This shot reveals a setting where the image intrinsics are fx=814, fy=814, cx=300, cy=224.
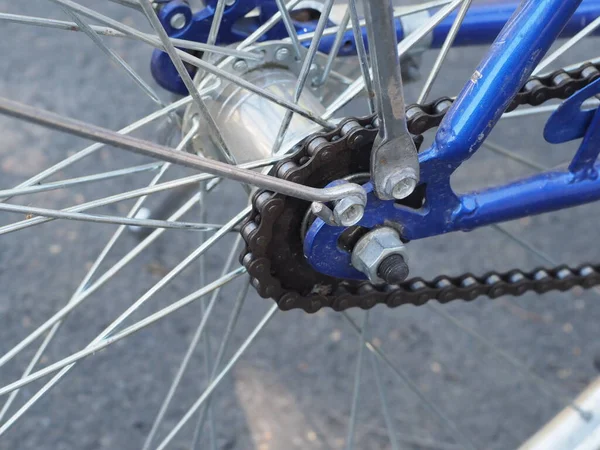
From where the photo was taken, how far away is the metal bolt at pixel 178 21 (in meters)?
0.77

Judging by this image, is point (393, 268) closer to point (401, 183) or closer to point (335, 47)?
point (401, 183)

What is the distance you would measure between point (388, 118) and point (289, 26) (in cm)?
19

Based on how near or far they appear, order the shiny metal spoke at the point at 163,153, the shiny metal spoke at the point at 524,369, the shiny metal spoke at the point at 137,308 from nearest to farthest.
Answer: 1. the shiny metal spoke at the point at 163,153
2. the shiny metal spoke at the point at 137,308
3. the shiny metal spoke at the point at 524,369

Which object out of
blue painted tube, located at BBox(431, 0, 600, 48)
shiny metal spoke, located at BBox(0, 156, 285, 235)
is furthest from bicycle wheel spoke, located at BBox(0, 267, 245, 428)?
blue painted tube, located at BBox(431, 0, 600, 48)

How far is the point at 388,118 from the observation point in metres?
0.59

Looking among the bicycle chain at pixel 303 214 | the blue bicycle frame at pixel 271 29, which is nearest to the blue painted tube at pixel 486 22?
the blue bicycle frame at pixel 271 29

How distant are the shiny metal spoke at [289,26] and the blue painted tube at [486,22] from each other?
0.17 metres

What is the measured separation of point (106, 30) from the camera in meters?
0.72

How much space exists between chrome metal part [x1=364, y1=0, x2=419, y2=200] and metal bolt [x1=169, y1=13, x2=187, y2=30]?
0.27 metres

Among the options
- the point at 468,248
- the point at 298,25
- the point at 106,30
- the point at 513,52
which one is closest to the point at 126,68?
the point at 106,30

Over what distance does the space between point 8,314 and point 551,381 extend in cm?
86

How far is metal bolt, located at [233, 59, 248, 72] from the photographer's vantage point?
771mm

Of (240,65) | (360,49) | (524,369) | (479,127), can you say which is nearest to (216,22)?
(240,65)

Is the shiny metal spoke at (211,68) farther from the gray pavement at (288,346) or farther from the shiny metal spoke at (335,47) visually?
the gray pavement at (288,346)
